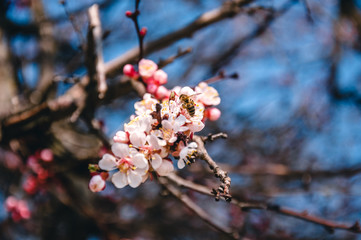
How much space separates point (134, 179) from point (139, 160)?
10 cm

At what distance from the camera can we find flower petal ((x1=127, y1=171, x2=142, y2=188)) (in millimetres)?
917

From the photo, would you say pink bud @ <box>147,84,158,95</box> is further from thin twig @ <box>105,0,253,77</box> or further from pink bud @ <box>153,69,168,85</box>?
thin twig @ <box>105,0,253,77</box>

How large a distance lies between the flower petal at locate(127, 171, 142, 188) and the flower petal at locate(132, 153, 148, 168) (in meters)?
0.06

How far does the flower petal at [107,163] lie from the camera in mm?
952

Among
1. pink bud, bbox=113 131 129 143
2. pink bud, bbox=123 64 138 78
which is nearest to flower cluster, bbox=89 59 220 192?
pink bud, bbox=113 131 129 143

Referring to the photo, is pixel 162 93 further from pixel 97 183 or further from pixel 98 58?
pixel 98 58

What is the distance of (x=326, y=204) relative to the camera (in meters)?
3.25

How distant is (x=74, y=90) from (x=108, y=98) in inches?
14.2

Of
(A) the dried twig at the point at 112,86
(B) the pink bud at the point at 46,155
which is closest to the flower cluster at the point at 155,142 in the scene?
(A) the dried twig at the point at 112,86

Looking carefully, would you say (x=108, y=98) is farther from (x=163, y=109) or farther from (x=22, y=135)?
(x=163, y=109)

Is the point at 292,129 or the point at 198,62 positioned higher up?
the point at 198,62

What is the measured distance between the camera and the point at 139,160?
0.87m

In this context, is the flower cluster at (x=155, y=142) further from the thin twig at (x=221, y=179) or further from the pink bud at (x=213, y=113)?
the pink bud at (x=213, y=113)

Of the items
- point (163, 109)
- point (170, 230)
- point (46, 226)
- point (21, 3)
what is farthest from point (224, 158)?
point (21, 3)
